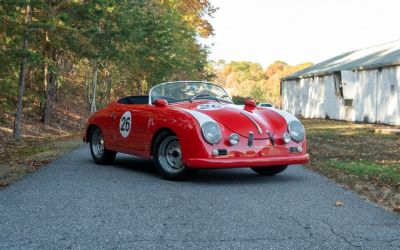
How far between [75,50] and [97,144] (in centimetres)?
906

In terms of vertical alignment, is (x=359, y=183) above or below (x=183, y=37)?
below

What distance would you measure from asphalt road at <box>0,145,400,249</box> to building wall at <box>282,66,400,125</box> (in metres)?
20.1

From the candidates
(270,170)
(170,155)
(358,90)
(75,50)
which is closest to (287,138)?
(270,170)

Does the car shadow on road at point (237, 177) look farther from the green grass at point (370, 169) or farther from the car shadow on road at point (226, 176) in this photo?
the green grass at point (370, 169)

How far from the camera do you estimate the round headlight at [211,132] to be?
6.80 metres

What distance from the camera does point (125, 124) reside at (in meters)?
8.36

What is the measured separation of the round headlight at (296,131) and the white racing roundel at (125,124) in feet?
8.26

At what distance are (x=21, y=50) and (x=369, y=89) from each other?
21.2 m

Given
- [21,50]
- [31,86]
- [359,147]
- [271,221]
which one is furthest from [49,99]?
[271,221]

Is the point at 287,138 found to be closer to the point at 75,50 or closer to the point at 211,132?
the point at 211,132

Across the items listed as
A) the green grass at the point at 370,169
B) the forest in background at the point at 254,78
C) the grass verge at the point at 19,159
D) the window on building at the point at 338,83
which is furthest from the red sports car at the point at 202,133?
the forest in background at the point at 254,78

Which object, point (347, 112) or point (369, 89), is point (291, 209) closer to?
point (369, 89)

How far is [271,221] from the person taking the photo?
4.77m

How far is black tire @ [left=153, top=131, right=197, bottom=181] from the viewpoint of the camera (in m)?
7.14
